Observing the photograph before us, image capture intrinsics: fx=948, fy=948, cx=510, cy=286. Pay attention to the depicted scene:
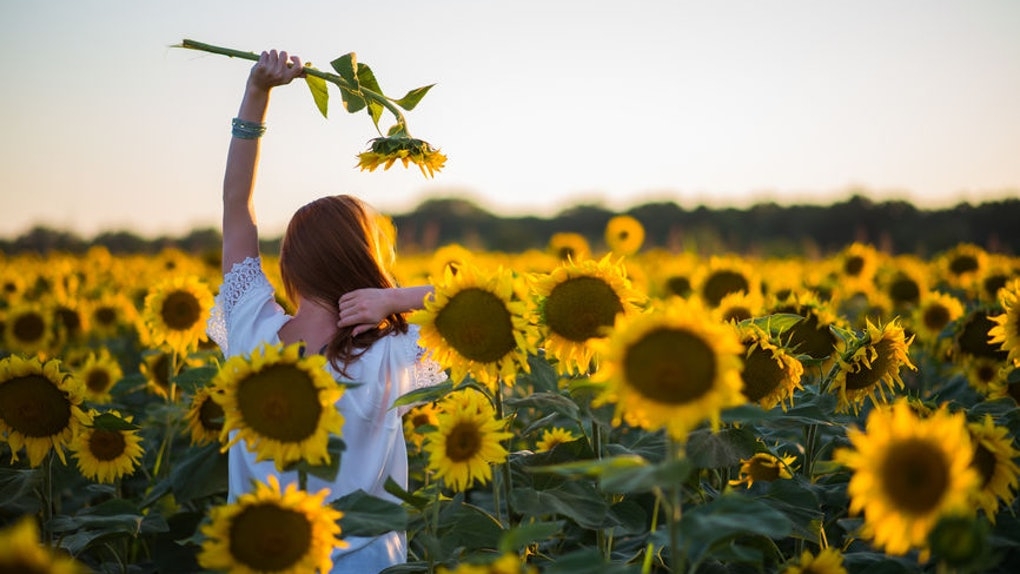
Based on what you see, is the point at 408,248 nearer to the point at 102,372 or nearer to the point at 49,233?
the point at 49,233

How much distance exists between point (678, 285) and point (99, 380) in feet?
13.9

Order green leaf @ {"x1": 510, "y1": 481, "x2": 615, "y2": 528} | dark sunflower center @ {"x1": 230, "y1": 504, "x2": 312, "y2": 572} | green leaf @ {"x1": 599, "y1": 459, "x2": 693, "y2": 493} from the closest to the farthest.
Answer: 1. green leaf @ {"x1": 599, "y1": 459, "x2": 693, "y2": 493}
2. dark sunflower center @ {"x1": 230, "y1": 504, "x2": 312, "y2": 572}
3. green leaf @ {"x1": 510, "y1": 481, "x2": 615, "y2": 528}

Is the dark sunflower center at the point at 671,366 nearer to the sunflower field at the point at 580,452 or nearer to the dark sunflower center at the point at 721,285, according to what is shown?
the sunflower field at the point at 580,452

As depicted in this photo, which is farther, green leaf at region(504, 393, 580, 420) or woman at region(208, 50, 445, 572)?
woman at region(208, 50, 445, 572)

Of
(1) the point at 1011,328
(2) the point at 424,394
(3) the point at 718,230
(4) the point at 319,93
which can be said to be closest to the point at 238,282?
(4) the point at 319,93

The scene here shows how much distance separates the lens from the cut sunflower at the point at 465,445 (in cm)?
233

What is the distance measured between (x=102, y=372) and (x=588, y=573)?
3.77 metres

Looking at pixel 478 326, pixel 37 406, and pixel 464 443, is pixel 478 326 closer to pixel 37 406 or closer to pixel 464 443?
pixel 464 443

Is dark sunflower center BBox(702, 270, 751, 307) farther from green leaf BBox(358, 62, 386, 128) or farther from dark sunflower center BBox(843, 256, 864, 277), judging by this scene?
green leaf BBox(358, 62, 386, 128)

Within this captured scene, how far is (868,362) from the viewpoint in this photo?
2777mm

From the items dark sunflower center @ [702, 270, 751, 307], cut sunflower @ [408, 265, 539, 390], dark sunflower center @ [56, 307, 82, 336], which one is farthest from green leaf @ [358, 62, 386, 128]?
dark sunflower center @ [56, 307, 82, 336]

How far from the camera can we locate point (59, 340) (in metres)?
6.36

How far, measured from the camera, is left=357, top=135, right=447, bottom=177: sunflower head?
8.68ft

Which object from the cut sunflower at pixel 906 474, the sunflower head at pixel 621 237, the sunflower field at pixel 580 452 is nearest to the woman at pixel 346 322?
the sunflower field at pixel 580 452
